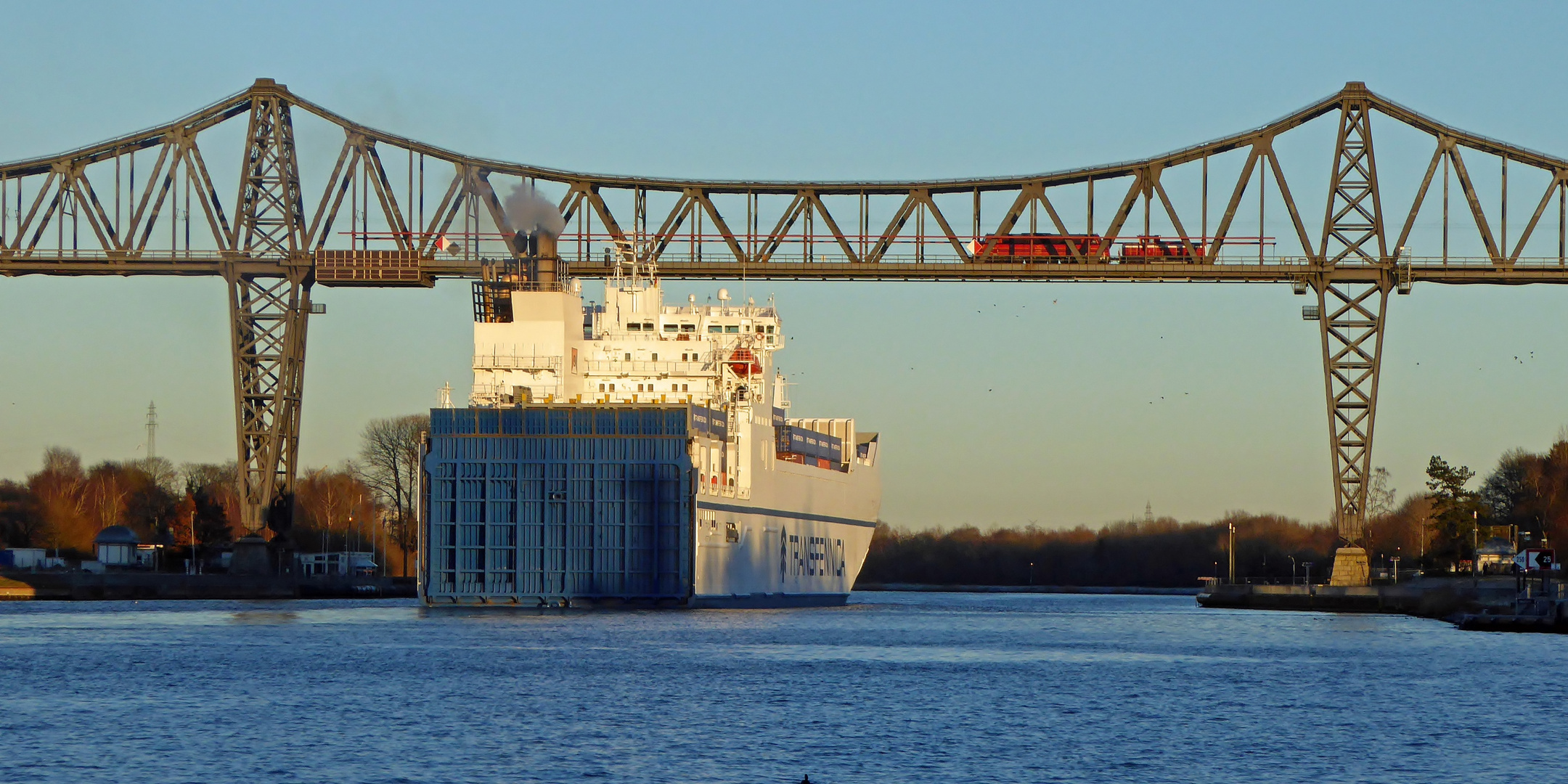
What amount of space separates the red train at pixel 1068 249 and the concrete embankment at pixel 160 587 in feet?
112

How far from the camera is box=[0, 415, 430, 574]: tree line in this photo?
117 meters

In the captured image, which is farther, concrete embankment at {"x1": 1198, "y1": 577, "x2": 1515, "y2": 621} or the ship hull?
concrete embankment at {"x1": 1198, "y1": 577, "x2": 1515, "y2": 621}

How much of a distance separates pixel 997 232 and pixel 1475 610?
24.4 m

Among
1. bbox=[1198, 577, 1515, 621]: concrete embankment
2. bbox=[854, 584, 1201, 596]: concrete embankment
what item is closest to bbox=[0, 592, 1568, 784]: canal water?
bbox=[1198, 577, 1515, 621]: concrete embankment

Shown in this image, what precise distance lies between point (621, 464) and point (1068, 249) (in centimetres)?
2645

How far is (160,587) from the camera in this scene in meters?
88.9

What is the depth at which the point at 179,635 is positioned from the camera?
2269 inches

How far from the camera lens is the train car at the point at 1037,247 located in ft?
266

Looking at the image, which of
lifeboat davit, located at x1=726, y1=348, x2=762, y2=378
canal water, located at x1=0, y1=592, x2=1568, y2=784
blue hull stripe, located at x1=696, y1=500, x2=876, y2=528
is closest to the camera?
canal water, located at x1=0, y1=592, x2=1568, y2=784

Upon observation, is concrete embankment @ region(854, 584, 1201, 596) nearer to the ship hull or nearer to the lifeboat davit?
the lifeboat davit

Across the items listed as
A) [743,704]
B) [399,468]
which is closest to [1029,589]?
[399,468]

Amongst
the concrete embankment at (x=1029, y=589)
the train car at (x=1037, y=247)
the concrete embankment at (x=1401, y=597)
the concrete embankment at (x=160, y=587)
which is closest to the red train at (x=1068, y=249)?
the train car at (x=1037, y=247)

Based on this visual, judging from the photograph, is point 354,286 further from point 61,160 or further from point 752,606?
point 752,606

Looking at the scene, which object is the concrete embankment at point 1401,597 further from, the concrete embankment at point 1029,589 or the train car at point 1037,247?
the concrete embankment at point 1029,589
